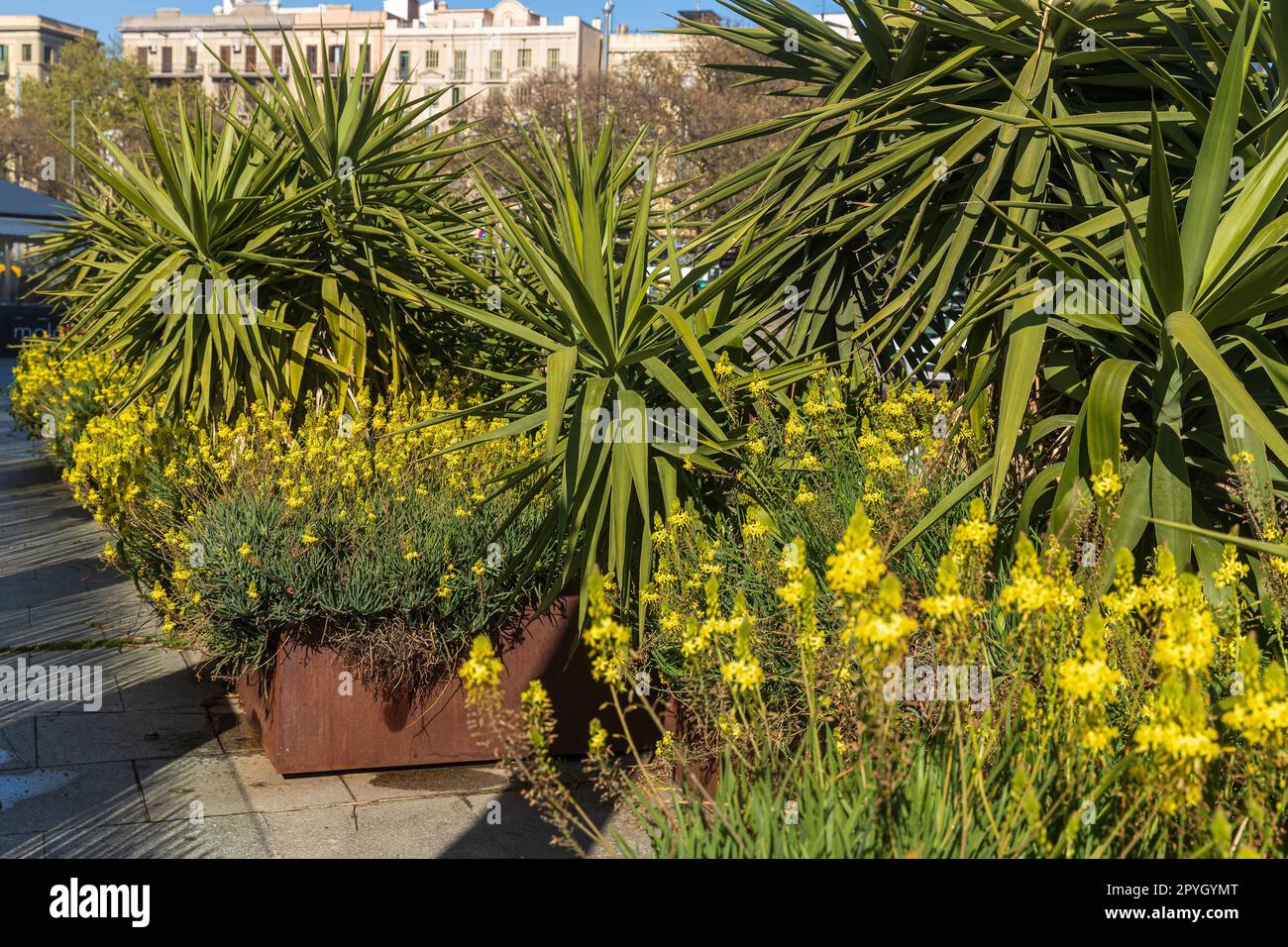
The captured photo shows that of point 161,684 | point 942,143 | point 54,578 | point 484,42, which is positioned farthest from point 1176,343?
point 484,42

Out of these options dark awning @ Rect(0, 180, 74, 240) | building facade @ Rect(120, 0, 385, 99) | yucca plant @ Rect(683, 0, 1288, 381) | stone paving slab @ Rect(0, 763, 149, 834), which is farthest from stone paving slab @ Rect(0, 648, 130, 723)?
building facade @ Rect(120, 0, 385, 99)

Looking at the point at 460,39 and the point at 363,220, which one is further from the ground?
the point at 460,39

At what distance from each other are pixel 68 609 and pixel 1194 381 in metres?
6.47

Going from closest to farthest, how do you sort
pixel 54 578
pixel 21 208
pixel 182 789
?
pixel 182 789 < pixel 54 578 < pixel 21 208

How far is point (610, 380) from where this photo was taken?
16.8ft

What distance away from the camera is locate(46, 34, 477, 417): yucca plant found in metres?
6.80

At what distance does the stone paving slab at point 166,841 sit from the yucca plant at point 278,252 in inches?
105

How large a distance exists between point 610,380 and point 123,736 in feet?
8.79

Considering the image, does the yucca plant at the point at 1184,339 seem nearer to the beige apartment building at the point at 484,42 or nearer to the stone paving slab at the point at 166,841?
the stone paving slab at the point at 166,841

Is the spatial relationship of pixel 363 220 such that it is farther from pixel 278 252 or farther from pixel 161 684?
pixel 161 684

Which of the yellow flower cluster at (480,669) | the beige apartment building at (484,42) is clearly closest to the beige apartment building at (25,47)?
the beige apartment building at (484,42)
